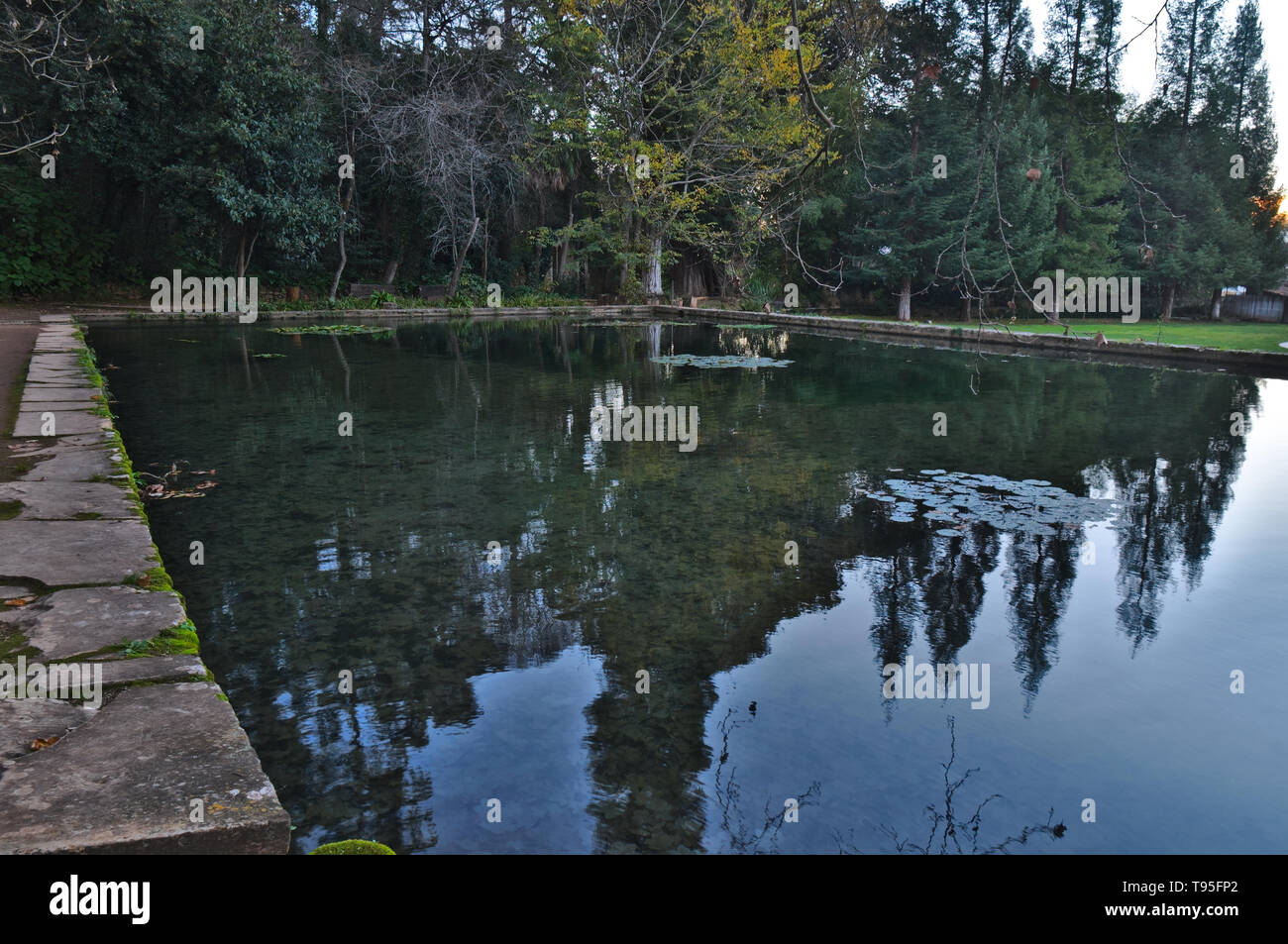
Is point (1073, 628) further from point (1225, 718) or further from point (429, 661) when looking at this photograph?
point (429, 661)

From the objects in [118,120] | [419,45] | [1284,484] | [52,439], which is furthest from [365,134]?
[1284,484]

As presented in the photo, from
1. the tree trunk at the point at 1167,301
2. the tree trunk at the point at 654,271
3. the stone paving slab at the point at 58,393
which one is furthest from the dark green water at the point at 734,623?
the tree trunk at the point at 1167,301

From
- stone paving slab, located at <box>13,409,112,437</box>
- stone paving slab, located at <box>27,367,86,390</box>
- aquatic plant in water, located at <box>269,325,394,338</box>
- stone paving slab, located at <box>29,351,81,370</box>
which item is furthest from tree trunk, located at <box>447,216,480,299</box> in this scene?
stone paving slab, located at <box>13,409,112,437</box>

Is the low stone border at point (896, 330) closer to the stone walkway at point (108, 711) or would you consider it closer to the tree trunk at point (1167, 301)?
the stone walkway at point (108, 711)

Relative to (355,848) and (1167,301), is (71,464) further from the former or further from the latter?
(1167,301)

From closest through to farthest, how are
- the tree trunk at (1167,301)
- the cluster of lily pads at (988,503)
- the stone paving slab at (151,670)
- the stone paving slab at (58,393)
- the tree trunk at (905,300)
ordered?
the stone paving slab at (151,670) → the cluster of lily pads at (988,503) → the stone paving slab at (58,393) → the tree trunk at (905,300) → the tree trunk at (1167,301)

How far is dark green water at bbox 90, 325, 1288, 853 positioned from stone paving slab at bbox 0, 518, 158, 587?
1.19ft

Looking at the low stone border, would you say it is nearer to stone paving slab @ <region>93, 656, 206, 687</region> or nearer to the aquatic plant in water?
the aquatic plant in water

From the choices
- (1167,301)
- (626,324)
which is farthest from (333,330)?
(1167,301)

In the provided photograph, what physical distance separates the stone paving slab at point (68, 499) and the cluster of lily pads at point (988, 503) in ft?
13.0

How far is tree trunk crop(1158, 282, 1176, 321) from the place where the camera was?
25.8m

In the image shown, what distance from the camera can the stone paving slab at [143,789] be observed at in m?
1.79

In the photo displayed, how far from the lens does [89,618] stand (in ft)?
9.34

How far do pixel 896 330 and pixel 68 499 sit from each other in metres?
16.1
